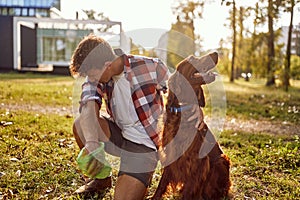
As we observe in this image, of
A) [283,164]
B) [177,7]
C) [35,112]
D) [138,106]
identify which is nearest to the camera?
[138,106]

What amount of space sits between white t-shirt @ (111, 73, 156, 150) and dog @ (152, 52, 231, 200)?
18 cm

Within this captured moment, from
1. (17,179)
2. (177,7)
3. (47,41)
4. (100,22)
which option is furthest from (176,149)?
(47,41)

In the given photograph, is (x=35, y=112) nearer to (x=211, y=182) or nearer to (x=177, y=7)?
(x=211, y=182)

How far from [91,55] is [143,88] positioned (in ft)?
1.55

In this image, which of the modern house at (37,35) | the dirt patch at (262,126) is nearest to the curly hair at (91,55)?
the dirt patch at (262,126)

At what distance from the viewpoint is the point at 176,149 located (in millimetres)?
3234

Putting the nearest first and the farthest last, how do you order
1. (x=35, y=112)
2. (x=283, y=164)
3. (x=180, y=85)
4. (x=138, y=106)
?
(x=180, y=85)
(x=138, y=106)
(x=283, y=164)
(x=35, y=112)

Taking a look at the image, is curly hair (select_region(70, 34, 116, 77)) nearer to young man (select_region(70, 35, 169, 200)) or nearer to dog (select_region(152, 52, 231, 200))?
young man (select_region(70, 35, 169, 200))

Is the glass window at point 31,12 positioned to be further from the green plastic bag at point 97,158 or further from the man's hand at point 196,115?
the man's hand at point 196,115

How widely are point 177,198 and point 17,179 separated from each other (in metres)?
1.41

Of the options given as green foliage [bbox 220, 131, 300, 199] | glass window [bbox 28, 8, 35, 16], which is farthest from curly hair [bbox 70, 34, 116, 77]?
glass window [bbox 28, 8, 35, 16]

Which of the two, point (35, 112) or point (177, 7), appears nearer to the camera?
point (35, 112)

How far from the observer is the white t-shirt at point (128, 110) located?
3.37 m

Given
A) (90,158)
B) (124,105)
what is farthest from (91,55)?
(90,158)
